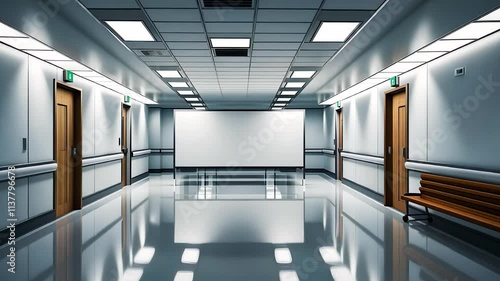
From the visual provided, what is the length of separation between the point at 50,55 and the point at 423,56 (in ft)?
19.0

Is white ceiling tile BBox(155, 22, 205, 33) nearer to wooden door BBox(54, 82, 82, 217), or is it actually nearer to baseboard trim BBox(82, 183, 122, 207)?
wooden door BBox(54, 82, 82, 217)

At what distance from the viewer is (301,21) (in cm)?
491

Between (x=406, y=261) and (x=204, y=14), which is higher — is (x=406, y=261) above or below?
below

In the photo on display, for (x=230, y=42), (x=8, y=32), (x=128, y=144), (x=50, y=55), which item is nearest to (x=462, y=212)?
(x=230, y=42)

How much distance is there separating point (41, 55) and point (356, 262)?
5.45 meters

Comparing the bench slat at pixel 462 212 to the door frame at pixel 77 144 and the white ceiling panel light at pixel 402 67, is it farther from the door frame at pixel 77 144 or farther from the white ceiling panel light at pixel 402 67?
the door frame at pixel 77 144

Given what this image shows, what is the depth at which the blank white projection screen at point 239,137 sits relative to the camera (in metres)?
12.2

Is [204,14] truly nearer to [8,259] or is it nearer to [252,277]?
[252,277]

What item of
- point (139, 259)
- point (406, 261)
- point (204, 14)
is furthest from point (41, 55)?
point (406, 261)

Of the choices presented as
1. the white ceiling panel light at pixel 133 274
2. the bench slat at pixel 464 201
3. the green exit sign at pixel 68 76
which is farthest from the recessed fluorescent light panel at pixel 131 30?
the bench slat at pixel 464 201

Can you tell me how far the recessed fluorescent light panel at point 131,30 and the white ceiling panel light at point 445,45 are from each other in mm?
3883

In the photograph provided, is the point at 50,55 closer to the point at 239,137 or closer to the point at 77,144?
the point at 77,144

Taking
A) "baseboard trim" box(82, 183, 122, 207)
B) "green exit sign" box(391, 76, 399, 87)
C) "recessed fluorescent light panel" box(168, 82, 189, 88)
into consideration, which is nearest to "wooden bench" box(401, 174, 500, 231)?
"green exit sign" box(391, 76, 399, 87)

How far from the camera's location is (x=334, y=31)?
534 cm
